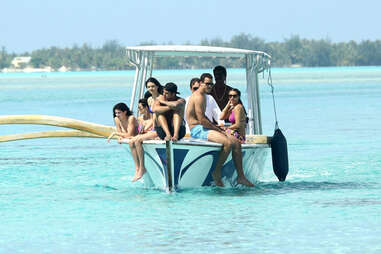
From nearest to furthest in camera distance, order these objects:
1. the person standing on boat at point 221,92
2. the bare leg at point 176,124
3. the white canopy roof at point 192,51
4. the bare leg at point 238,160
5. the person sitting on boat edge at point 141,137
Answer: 1. the bare leg at point 176,124
2. the bare leg at point 238,160
3. the person sitting on boat edge at point 141,137
4. the person standing on boat at point 221,92
5. the white canopy roof at point 192,51

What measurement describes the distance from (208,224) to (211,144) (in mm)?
1609

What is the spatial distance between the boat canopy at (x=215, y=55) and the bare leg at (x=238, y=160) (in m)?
1.65

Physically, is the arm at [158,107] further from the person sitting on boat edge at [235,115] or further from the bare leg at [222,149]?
the person sitting on boat edge at [235,115]

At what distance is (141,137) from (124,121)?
0.91 metres

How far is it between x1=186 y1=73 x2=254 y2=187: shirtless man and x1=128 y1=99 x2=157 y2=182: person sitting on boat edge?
628mm

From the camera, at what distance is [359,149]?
21516mm

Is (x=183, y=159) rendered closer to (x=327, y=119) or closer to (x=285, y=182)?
(x=285, y=182)

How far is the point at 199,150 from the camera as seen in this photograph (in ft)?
41.6

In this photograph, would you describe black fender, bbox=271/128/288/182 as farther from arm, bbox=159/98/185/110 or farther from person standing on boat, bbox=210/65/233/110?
arm, bbox=159/98/185/110

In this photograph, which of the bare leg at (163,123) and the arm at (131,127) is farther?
the arm at (131,127)

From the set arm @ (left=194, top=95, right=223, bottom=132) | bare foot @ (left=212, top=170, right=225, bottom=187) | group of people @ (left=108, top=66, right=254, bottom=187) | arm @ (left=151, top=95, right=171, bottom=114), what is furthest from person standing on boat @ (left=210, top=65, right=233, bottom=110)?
arm @ (left=151, top=95, right=171, bottom=114)

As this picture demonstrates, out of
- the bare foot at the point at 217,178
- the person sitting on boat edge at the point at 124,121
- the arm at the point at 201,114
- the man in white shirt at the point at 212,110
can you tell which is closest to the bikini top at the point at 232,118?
the man in white shirt at the point at 212,110

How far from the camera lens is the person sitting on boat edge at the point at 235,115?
1315cm

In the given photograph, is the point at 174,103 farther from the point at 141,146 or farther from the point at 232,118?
the point at 232,118
